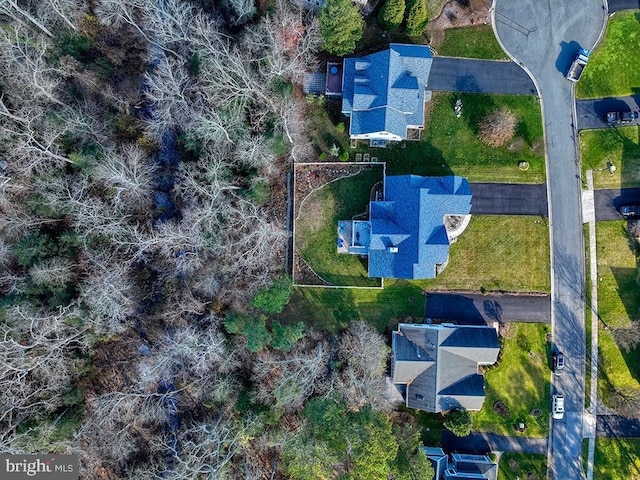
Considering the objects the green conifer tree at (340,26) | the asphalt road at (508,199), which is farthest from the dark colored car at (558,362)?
the green conifer tree at (340,26)

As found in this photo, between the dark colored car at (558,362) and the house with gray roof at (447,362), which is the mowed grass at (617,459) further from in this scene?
the house with gray roof at (447,362)

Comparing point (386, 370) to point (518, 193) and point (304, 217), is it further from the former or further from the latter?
point (518, 193)

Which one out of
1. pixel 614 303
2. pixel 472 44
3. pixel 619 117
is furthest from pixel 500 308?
pixel 472 44

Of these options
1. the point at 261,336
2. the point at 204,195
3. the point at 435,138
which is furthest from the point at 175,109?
the point at 435,138

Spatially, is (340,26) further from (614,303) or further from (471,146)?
(614,303)

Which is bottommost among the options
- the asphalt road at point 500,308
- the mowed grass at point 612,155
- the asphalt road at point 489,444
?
the asphalt road at point 489,444

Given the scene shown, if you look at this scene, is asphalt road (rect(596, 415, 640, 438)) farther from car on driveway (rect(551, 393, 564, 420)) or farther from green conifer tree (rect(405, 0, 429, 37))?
green conifer tree (rect(405, 0, 429, 37))
